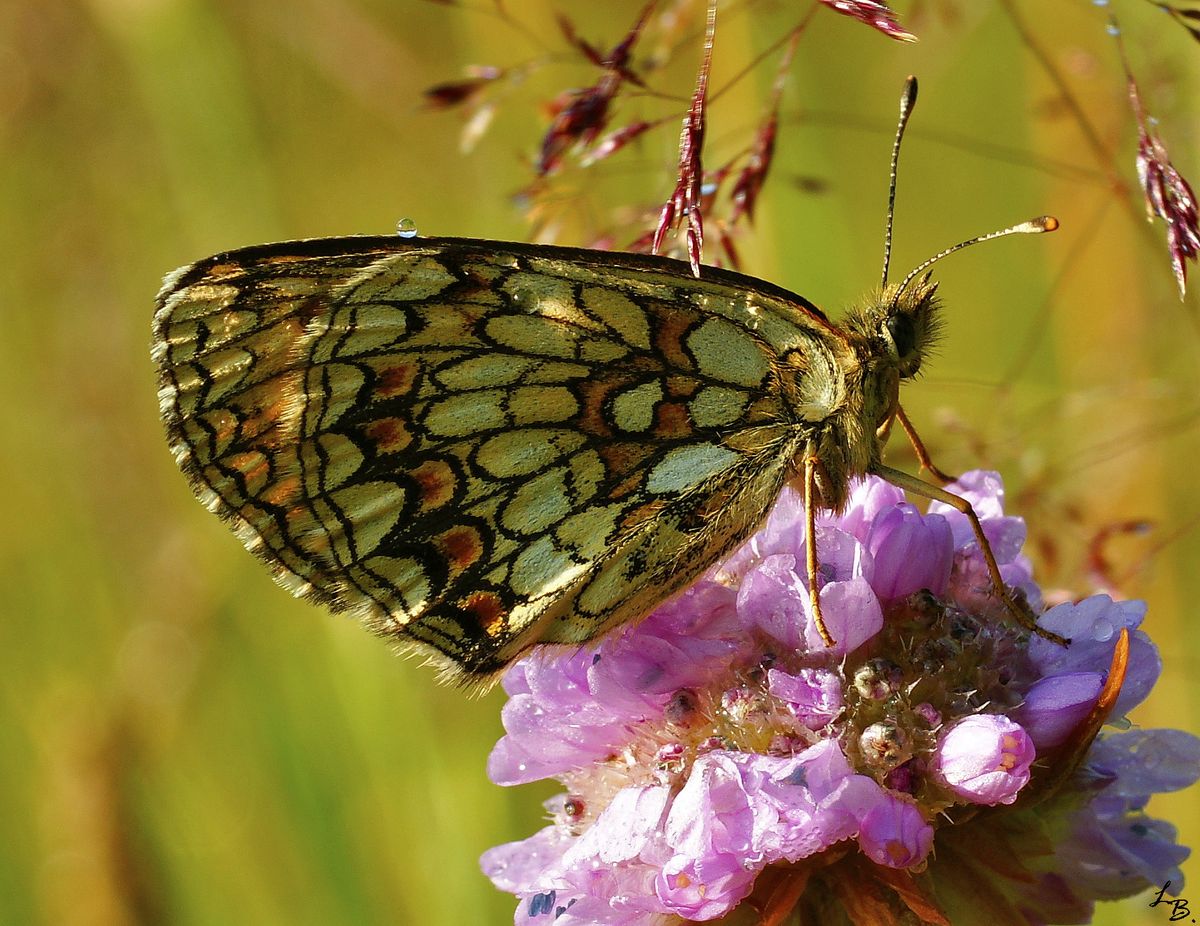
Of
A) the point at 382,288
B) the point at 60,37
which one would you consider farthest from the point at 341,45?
the point at 382,288

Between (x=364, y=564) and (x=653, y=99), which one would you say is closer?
(x=364, y=564)

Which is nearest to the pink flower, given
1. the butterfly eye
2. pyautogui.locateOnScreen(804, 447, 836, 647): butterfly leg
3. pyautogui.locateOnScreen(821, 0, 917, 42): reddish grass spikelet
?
pyautogui.locateOnScreen(804, 447, 836, 647): butterfly leg

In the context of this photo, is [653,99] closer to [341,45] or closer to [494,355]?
[494,355]

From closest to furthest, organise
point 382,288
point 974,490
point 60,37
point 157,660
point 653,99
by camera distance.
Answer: point 382,288, point 974,490, point 653,99, point 157,660, point 60,37

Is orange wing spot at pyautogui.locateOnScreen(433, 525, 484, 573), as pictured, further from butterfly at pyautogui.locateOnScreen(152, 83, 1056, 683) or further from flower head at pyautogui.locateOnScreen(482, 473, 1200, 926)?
flower head at pyautogui.locateOnScreen(482, 473, 1200, 926)

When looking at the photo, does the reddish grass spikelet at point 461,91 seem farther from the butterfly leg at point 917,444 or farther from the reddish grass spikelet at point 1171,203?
the reddish grass spikelet at point 1171,203

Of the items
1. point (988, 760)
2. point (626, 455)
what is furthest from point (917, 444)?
point (988, 760)

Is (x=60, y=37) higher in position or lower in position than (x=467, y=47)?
higher
